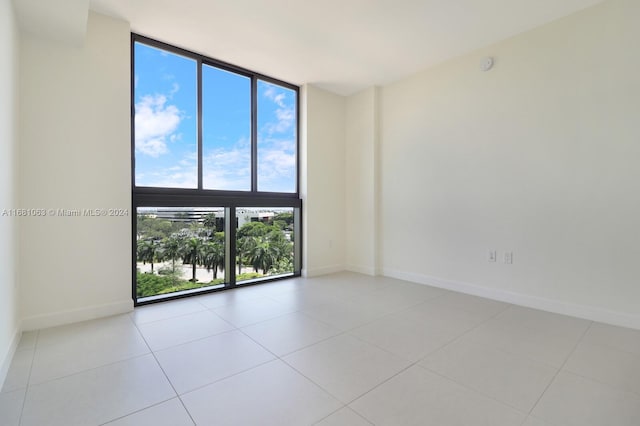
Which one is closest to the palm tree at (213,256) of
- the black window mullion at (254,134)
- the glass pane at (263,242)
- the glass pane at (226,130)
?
the glass pane at (263,242)

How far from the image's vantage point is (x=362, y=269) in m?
4.33

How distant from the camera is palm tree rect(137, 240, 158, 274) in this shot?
294cm

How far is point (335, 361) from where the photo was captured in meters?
1.84

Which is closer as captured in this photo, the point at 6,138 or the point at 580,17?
the point at 6,138

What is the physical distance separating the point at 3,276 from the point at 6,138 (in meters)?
0.87

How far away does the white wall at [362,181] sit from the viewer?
13.7ft

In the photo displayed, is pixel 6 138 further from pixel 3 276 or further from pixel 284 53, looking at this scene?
pixel 284 53

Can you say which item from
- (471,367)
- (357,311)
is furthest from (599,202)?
(357,311)

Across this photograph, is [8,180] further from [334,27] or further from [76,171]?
[334,27]

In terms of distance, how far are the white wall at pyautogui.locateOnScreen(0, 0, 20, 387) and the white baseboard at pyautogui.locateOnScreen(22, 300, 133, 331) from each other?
0.18 meters

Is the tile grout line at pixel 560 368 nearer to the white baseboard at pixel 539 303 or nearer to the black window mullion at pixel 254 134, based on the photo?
the white baseboard at pixel 539 303

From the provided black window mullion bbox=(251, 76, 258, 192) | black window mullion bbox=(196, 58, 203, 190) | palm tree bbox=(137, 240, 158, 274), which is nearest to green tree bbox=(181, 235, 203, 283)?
palm tree bbox=(137, 240, 158, 274)

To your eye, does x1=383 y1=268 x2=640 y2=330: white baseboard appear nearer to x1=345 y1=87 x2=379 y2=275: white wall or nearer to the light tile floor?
the light tile floor

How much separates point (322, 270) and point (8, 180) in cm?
330
